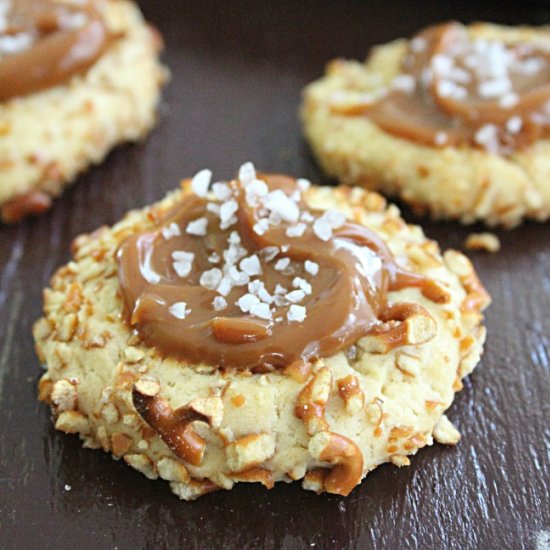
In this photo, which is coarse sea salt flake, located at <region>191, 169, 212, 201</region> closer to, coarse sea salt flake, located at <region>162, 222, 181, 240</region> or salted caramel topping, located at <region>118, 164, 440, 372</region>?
salted caramel topping, located at <region>118, 164, 440, 372</region>

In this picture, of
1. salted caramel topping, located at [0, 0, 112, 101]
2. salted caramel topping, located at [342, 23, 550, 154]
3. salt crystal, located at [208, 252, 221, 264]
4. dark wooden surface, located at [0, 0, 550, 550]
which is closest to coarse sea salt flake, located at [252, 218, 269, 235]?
salt crystal, located at [208, 252, 221, 264]

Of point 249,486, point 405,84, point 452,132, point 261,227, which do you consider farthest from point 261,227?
point 405,84

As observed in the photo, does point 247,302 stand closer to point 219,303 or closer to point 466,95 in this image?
point 219,303

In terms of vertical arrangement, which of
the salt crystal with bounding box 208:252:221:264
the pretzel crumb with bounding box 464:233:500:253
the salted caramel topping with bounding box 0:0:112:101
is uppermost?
the salted caramel topping with bounding box 0:0:112:101

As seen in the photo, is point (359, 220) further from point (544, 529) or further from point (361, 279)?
point (544, 529)

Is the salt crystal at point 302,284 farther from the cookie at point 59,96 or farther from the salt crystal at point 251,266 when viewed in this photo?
the cookie at point 59,96

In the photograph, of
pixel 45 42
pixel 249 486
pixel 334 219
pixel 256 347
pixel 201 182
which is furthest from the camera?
pixel 45 42

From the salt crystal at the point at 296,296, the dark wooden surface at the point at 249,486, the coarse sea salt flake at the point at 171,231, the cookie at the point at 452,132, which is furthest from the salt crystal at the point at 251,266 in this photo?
the cookie at the point at 452,132
